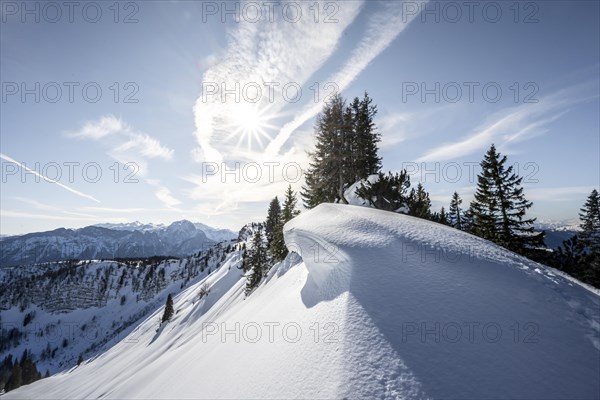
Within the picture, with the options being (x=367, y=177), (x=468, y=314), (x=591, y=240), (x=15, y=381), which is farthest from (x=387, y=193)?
(x=15, y=381)

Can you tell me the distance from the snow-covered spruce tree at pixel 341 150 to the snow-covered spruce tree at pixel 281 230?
474 centimetres

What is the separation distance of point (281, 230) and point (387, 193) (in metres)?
12.3

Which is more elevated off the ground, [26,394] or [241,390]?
[241,390]

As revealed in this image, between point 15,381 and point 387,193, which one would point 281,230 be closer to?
point 387,193

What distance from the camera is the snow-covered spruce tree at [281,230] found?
2691cm

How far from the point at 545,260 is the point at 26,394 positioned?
229 ft

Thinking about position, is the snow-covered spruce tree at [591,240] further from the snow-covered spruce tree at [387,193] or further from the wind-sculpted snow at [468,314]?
the wind-sculpted snow at [468,314]

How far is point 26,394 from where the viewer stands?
123ft

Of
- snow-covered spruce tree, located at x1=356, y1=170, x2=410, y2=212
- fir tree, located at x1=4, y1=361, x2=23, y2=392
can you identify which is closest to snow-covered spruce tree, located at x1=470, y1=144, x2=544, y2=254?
snow-covered spruce tree, located at x1=356, y1=170, x2=410, y2=212

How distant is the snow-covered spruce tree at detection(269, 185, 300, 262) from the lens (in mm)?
26906

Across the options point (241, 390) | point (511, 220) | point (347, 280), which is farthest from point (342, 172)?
point (241, 390)

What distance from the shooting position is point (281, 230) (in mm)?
26734

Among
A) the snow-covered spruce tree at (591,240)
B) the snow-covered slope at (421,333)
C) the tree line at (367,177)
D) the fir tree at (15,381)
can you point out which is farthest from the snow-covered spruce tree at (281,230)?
the fir tree at (15,381)

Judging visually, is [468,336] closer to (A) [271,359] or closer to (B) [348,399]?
(B) [348,399]
